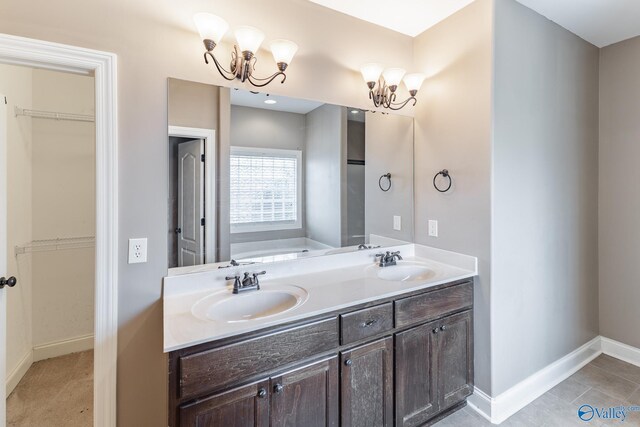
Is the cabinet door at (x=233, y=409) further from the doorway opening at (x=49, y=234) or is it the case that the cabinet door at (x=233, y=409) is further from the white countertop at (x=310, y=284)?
the doorway opening at (x=49, y=234)

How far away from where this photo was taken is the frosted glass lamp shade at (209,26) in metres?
1.50

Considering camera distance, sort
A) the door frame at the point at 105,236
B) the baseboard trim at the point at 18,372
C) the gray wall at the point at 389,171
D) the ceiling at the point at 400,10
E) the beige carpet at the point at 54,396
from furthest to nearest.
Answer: the gray wall at the point at 389,171 → the baseboard trim at the point at 18,372 → the ceiling at the point at 400,10 → the beige carpet at the point at 54,396 → the door frame at the point at 105,236

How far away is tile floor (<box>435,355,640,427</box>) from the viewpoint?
1897mm

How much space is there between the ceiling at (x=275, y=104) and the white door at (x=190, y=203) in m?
0.34

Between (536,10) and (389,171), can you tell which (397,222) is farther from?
(536,10)

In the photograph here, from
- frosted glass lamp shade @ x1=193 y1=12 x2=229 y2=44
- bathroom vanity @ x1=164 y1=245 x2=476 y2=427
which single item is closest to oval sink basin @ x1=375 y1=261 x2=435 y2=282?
bathroom vanity @ x1=164 y1=245 x2=476 y2=427

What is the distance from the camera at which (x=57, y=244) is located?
8.50ft

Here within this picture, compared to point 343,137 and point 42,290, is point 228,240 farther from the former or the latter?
point 42,290

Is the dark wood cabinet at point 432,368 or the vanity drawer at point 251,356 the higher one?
the vanity drawer at point 251,356

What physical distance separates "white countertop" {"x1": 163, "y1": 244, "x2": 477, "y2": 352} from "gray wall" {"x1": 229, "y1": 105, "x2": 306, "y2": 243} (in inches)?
7.9

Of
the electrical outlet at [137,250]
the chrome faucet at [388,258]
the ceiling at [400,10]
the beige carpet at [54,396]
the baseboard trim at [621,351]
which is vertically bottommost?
the beige carpet at [54,396]

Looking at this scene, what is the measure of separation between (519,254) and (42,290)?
3799 millimetres

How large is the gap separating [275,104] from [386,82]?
85 centimetres

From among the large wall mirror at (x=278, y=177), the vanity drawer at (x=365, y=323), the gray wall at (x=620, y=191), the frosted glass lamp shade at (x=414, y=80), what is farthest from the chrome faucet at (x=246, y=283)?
the gray wall at (x=620, y=191)
